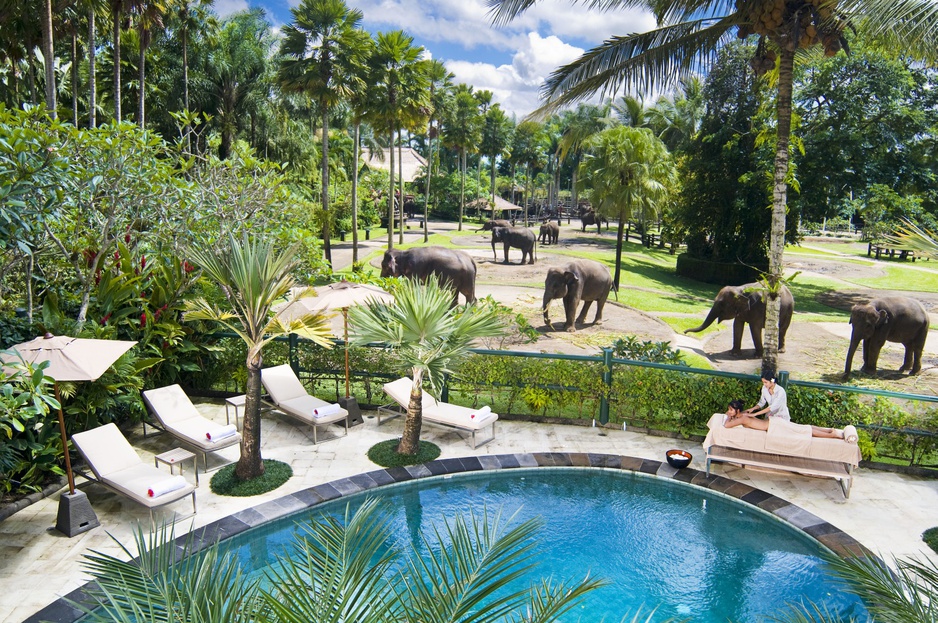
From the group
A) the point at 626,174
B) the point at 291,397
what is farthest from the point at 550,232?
the point at 291,397

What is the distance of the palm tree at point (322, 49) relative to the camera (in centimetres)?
2469

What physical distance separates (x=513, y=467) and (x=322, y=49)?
20.9 metres

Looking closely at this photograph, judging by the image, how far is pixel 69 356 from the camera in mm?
7551

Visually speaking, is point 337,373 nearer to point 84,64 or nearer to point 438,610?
point 438,610

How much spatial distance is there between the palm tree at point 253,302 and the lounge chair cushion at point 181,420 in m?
0.50

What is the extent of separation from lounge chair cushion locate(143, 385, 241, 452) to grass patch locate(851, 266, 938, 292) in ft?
100.0

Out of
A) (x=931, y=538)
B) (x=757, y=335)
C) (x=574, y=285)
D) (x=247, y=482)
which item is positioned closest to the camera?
(x=931, y=538)

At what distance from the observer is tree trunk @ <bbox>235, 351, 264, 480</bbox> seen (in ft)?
28.9

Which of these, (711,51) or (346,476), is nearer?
(346,476)

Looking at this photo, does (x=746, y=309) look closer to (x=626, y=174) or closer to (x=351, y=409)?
(x=351, y=409)

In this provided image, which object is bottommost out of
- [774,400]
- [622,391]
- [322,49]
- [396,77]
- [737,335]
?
[622,391]

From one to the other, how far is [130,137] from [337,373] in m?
5.10

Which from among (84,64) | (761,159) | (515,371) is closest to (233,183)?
(515,371)

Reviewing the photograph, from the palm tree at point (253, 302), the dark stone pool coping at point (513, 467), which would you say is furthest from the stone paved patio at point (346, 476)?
the palm tree at point (253, 302)
